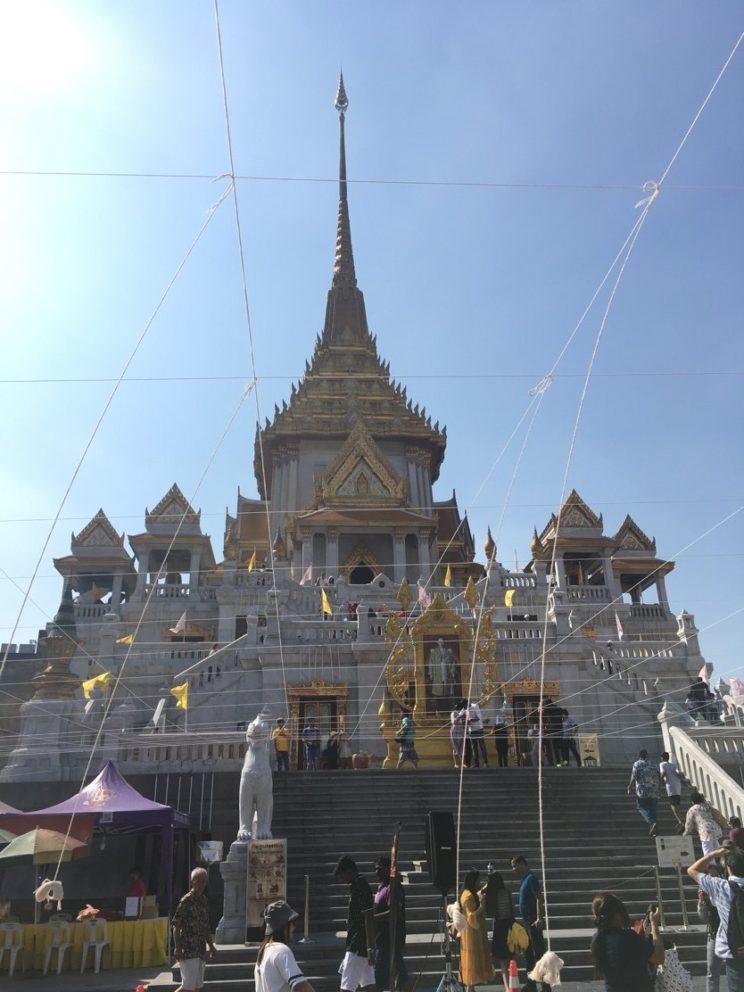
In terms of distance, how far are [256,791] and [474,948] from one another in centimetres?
485

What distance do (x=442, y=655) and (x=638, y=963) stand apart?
45.4 ft

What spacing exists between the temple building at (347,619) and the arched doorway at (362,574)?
8 cm

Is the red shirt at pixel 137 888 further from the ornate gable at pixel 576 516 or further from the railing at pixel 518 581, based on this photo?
the ornate gable at pixel 576 516

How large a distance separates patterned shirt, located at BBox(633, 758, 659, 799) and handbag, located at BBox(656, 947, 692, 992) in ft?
24.3

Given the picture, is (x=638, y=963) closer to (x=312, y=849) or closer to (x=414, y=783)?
(x=312, y=849)

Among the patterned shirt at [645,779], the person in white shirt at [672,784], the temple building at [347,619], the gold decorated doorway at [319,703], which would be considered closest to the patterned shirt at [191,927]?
the temple building at [347,619]

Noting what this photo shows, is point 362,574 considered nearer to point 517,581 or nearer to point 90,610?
point 517,581

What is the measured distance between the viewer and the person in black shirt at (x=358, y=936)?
768 centimetres

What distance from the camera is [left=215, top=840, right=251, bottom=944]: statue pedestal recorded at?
10922 mm

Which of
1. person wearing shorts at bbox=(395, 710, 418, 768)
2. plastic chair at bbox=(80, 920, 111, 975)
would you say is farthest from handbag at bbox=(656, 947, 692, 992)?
person wearing shorts at bbox=(395, 710, 418, 768)

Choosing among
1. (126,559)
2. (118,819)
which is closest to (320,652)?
(118,819)

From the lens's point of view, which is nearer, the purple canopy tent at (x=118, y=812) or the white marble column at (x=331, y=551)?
the purple canopy tent at (x=118, y=812)

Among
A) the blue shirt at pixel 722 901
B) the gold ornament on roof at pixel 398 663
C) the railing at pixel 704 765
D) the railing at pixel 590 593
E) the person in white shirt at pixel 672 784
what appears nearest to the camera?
the blue shirt at pixel 722 901

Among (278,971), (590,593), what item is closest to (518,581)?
(590,593)
